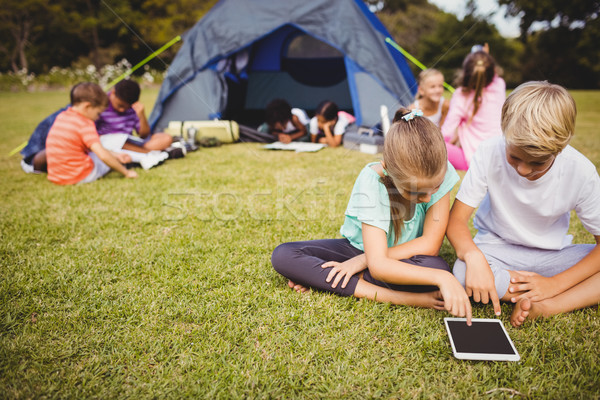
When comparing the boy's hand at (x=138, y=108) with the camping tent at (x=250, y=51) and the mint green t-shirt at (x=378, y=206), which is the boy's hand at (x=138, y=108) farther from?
the mint green t-shirt at (x=378, y=206)

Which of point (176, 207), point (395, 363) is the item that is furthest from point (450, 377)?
point (176, 207)

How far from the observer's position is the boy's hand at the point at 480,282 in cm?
138

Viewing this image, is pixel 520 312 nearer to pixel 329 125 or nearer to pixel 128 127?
pixel 329 125

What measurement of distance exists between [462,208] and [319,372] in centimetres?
89

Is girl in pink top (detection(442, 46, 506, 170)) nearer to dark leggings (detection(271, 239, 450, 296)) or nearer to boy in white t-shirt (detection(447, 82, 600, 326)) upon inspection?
boy in white t-shirt (detection(447, 82, 600, 326))

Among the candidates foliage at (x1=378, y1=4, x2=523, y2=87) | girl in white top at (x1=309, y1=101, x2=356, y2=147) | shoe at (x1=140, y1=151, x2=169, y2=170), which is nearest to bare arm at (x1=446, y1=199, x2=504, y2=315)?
shoe at (x1=140, y1=151, x2=169, y2=170)

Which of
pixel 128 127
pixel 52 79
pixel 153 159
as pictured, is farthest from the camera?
pixel 52 79

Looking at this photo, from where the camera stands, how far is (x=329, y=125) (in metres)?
4.98

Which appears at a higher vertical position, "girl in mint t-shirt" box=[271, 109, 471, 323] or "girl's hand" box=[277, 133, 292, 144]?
"girl in mint t-shirt" box=[271, 109, 471, 323]

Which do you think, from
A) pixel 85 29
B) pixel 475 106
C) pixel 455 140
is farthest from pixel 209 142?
pixel 85 29

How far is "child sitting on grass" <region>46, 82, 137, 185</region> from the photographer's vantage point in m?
3.24

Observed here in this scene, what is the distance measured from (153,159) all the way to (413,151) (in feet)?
10.8

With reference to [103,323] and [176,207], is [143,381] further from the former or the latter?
[176,207]

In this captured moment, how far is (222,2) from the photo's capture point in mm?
5016
